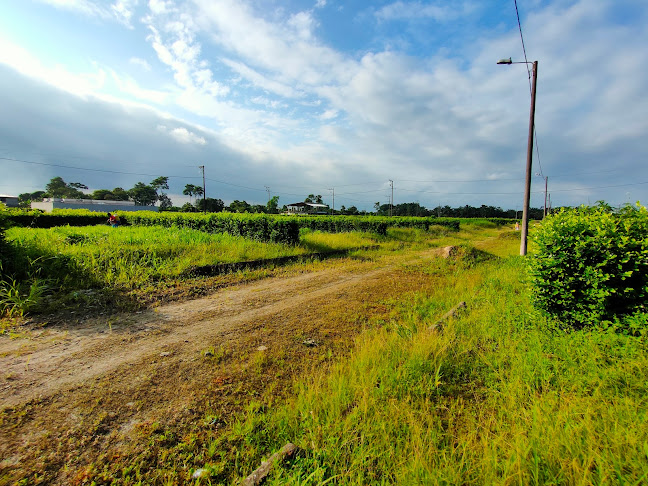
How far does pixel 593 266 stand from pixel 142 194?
121018 millimetres

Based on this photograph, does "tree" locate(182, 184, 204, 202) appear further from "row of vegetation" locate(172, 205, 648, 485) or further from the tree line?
"row of vegetation" locate(172, 205, 648, 485)

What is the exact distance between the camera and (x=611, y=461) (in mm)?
1686

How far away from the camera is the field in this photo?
1.89 metres

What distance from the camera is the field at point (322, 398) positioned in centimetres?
189

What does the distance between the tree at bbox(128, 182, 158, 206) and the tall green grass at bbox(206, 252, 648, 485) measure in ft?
383

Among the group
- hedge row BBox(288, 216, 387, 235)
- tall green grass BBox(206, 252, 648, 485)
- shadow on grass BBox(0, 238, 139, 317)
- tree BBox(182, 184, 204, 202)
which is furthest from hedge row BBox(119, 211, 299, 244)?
tree BBox(182, 184, 204, 202)

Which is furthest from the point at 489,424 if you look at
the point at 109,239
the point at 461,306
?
the point at 109,239

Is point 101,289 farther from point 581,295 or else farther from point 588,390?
point 581,295

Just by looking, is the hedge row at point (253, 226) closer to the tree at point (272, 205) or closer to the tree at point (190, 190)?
the tree at point (272, 205)

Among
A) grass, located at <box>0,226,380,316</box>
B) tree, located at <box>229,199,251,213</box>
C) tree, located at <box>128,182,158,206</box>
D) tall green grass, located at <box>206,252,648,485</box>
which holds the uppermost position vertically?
tree, located at <box>128,182,158,206</box>

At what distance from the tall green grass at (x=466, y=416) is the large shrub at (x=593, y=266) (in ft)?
1.78

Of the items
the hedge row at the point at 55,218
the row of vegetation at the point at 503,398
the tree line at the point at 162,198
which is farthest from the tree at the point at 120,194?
the row of vegetation at the point at 503,398

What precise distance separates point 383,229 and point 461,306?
16.5 meters

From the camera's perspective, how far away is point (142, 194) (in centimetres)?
10044
